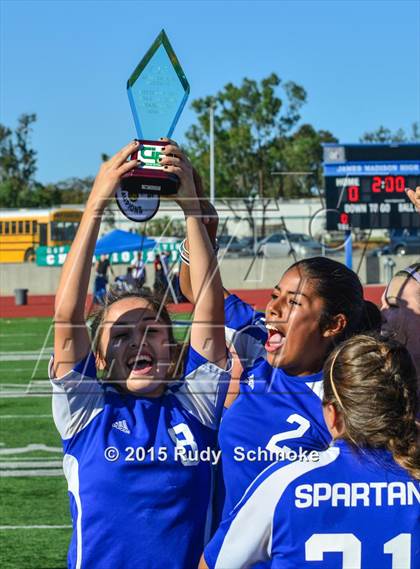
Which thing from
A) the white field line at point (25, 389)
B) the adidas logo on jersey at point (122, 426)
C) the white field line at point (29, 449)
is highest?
the adidas logo on jersey at point (122, 426)

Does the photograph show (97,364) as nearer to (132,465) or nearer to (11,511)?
(132,465)

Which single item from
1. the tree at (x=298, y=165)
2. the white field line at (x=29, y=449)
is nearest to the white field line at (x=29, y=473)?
the white field line at (x=29, y=449)

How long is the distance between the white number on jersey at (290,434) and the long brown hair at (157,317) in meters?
0.34

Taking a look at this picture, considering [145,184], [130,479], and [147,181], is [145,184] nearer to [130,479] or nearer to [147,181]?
[147,181]

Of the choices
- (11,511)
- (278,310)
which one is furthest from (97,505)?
(11,511)

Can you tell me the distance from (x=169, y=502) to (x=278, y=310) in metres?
0.58

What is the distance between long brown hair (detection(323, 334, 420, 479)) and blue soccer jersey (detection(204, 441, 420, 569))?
0.10ft

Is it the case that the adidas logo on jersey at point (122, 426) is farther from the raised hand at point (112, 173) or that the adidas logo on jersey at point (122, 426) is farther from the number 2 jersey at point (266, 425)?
the raised hand at point (112, 173)

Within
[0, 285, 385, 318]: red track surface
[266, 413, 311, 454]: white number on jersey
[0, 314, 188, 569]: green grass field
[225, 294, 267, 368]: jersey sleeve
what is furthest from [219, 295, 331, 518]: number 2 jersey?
[0, 285, 385, 318]: red track surface

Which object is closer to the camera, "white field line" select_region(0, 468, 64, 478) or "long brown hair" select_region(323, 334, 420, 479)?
"long brown hair" select_region(323, 334, 420, 479)

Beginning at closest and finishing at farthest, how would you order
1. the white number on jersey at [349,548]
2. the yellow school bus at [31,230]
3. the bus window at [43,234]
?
1. the white number on jersey at [349,548]
2. the yellow school bus at [31,230]
3. the bus window at [43,234]

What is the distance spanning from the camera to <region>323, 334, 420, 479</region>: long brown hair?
6.11 ft

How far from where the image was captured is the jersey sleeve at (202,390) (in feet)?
7.89

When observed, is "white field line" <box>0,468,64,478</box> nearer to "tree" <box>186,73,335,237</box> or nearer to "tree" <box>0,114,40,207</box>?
"tree" <box>186,73,335,237</box>
